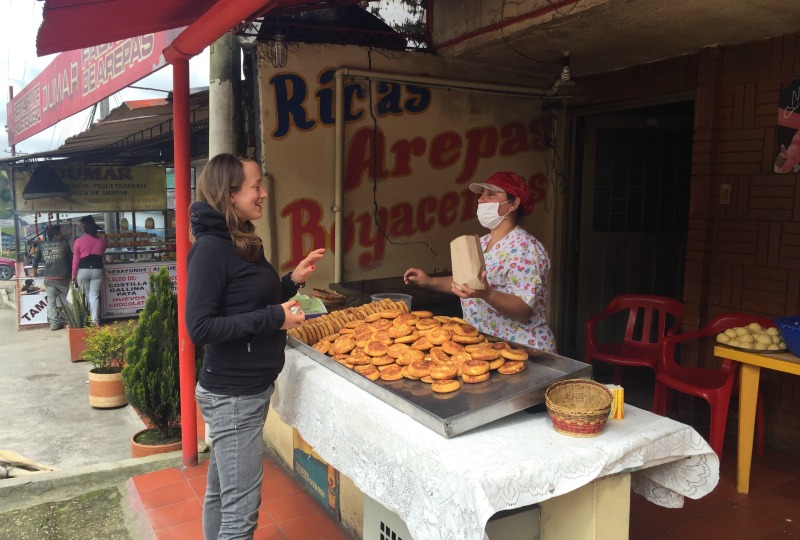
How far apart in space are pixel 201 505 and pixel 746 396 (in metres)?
3.32

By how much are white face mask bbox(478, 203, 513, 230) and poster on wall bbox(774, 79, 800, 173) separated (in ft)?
7.96

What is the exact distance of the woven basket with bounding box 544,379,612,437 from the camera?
204cm

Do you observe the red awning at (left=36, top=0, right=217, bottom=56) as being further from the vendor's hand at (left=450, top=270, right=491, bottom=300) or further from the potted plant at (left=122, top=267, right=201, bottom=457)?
the vendor's hand at (left=450, top=270, right=491, bottom=300)

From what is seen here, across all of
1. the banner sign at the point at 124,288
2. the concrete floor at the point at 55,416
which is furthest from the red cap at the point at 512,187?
the banner sign at the point at 124,288

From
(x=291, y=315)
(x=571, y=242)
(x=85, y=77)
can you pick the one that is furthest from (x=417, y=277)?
(x=85, y=77)

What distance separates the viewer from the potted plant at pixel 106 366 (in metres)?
6.57

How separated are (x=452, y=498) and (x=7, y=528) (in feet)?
9.86

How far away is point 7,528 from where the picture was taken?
345 cm

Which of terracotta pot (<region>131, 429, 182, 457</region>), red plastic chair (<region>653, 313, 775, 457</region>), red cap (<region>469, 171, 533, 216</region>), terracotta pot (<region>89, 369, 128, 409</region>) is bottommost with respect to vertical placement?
terracotta pot (<region>89, 369, 128, 409</region>)

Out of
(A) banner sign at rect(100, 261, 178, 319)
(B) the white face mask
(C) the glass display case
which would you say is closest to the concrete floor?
(A) banner sign at rect(100, 261, 178, 319)

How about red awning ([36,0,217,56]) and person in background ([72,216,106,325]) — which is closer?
red awning ([36,0,217,56])

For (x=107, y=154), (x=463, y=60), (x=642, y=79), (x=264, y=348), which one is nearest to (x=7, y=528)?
(x=264, y=348)

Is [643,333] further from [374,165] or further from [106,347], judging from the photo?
[106,347]

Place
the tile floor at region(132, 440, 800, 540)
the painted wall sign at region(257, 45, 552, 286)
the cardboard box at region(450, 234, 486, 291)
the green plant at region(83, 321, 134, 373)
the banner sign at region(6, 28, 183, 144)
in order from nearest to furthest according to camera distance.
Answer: the cardboard box at region(450, 234, 486, 291) → the tile floor at region(132, 440, 800, 540) → the painted wall sign at region(257, 45, 552, 286) → the banner sign at region(6, 28, 183, 144) → the green plant at region(83, 321, 134, 373)
